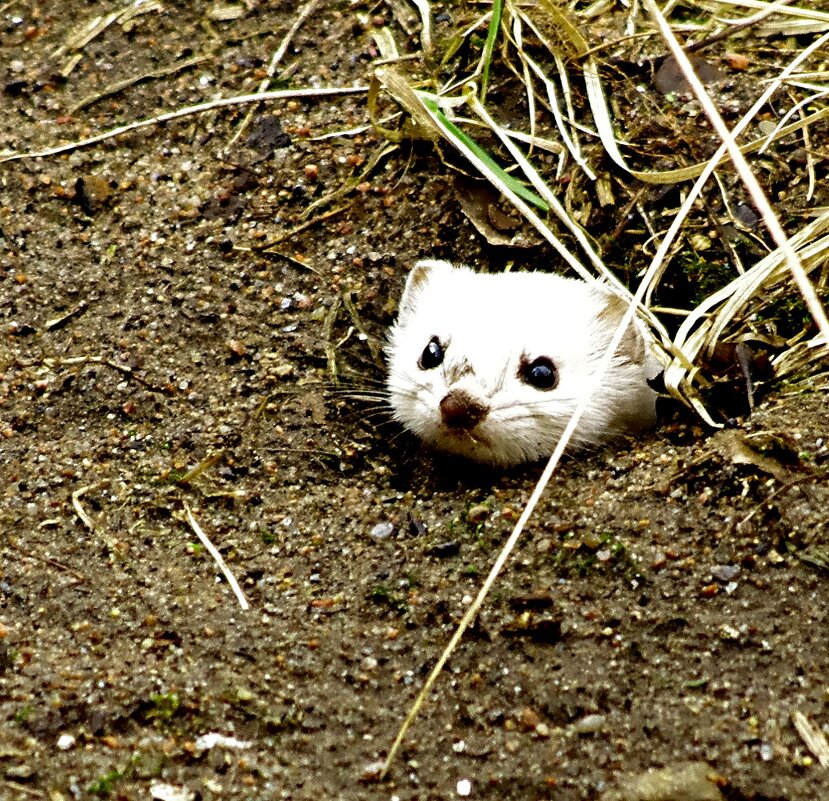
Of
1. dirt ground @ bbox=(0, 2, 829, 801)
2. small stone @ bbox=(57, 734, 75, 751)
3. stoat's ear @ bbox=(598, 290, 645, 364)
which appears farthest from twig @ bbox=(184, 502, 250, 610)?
stoat's ear @ bbox=(598, 290, 645, 364)

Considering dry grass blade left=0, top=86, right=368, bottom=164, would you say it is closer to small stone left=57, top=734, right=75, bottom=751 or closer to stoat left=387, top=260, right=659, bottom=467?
stoat left=387, top=260, right=659, bottom=467

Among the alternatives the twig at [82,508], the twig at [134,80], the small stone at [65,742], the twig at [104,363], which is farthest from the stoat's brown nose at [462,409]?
the twig at [134,80]

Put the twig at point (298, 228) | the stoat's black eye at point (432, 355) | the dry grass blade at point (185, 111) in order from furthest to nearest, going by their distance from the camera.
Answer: the dry grass blade at point (185, 111), the twig at point (298, 228), the stoat's black eye at point (432, 355)

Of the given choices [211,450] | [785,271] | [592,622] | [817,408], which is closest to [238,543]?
[211,450]

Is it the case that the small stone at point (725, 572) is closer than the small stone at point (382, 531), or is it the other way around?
the small stone at point (725, 572)

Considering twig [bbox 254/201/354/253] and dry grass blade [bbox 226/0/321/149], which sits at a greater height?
dry grass blade [bbox 226/0/321/149]

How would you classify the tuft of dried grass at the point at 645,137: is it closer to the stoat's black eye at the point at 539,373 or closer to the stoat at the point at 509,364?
the stoat at the point at 509,364
